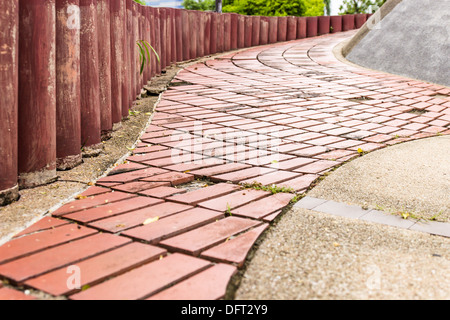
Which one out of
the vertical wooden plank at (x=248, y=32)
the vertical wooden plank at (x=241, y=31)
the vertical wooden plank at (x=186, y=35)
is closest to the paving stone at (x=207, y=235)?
the vertical wooden plank at (x=186, y=35)

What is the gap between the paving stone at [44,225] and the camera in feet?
6.13

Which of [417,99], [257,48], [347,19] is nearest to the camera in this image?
[417,99]

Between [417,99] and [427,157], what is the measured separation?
2.00m

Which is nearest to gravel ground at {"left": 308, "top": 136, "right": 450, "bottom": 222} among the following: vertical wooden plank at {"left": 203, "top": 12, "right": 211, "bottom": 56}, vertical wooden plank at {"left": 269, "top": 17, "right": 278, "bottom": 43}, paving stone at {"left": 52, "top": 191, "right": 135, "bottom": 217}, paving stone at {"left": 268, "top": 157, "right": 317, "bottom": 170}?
paving stone at {"left": 268, "top": 157, "right": 317, "bottom": 170}

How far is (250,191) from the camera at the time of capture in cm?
243

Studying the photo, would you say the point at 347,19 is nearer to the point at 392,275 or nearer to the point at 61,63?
the point at 61,63

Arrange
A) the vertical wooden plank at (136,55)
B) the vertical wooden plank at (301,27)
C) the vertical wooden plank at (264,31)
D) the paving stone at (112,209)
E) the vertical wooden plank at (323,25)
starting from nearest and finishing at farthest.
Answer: the paving stone at (112,209), the vertical wooden plank at (136,55), the vertical wooden plank at (264,31), the vertical wooden plank at (301,27), the vertical wooden plank at (323,25)

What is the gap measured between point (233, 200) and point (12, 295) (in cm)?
109

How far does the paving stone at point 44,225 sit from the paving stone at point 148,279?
50 cm

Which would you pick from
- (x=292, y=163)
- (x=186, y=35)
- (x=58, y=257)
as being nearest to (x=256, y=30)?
(x=186, y=35)

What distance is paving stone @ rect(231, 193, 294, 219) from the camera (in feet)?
6.92

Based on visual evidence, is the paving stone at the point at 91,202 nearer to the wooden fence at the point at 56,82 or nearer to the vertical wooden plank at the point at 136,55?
the wooden fence at the point at 56,82

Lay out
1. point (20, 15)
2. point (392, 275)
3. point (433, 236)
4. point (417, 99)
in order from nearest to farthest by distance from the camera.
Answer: point (392, 275)
point (433, 236)
point (20, 15)
point (417, 99)
